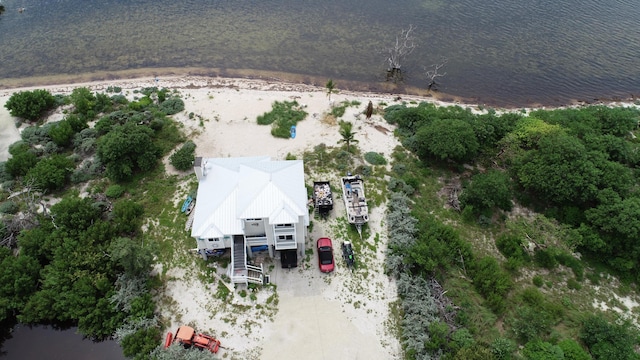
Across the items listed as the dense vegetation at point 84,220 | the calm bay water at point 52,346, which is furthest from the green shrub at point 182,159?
the calm bay water at point 52,346

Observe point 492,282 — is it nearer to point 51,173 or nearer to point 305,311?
point 305,311

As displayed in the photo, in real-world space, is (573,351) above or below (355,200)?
below

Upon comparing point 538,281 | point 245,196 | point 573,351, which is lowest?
point 573,351

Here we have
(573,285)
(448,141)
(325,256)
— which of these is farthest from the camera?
(448,141)

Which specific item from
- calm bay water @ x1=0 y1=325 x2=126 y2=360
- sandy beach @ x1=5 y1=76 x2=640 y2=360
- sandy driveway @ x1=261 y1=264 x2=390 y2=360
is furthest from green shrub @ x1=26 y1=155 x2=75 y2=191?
sandy driveway @ x1=261 y1=264 x2=390 y2=360

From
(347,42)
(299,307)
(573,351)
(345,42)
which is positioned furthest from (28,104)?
(573,351)
